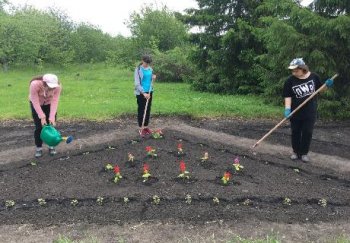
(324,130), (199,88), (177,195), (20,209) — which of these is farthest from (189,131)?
(199,88)

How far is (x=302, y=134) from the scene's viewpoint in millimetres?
7117

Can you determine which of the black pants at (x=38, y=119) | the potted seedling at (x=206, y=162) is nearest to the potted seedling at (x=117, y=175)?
the potted seedling at (x=206, y=162)

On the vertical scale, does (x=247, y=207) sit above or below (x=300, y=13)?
below

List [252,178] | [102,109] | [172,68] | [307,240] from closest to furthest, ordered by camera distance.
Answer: [307,240] → [252,178] → [102,109] → [172,68]

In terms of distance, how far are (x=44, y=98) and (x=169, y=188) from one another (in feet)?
9.41

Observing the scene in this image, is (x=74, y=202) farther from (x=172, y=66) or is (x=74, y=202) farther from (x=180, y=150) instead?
(x=172, y=66)

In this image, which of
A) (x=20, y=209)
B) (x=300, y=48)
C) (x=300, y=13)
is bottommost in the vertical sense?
(x=20, y=209)

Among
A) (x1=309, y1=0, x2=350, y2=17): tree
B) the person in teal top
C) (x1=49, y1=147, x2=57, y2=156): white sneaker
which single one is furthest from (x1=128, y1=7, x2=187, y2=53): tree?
(x1=49, y1=147, x2=57, y2=156): white sneaker

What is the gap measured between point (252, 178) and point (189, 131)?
3265 mm

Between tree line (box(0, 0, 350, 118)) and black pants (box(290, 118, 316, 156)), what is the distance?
353 centimetres

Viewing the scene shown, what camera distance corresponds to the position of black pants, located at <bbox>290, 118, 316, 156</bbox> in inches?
275

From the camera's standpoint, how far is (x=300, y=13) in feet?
33.6

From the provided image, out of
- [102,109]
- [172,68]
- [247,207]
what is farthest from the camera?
[172,68]

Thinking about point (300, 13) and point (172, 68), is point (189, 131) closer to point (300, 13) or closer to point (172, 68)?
point (300, 13)
